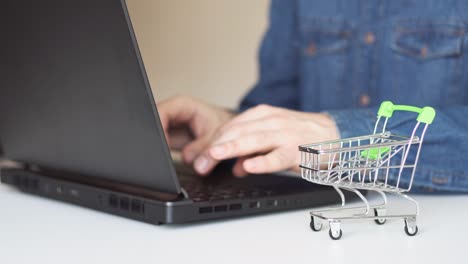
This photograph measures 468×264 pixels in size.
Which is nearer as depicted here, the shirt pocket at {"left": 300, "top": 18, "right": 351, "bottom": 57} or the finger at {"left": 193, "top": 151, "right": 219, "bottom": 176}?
the finger at {"left": 193, "top": 151, "right": 219, "bottom": 176}

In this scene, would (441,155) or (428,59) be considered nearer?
(441,155)

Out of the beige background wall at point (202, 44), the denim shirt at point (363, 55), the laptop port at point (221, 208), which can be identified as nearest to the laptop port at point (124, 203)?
the laptop port at point (221, 208)

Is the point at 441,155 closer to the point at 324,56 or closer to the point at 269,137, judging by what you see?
the point at 269,137

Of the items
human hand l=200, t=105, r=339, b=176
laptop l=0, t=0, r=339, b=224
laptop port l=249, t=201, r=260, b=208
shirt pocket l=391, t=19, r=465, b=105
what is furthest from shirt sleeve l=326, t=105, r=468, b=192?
shirt pocket l=391, t=19, r=465, b=105

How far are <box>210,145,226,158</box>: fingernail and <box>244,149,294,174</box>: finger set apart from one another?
0.17ft

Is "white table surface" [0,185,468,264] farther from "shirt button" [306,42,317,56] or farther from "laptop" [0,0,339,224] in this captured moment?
"shirt button" [306,42,317,56]

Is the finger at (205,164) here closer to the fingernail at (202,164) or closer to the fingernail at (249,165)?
the fingernail at (202,164)

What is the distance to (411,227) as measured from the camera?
2.54ft

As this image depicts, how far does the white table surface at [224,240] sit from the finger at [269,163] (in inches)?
4.1

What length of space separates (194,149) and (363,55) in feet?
2.00

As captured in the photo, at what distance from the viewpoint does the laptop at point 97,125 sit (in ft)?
2.48

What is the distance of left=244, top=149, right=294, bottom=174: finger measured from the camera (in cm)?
96

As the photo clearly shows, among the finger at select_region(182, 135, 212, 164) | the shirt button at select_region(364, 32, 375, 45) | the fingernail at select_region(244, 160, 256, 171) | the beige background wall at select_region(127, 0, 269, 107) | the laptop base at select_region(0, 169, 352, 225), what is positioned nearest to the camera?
the laptop base at select_region(0, 169, 352, 225)

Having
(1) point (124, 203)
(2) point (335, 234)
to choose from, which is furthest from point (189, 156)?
(2) point (335, 234)
